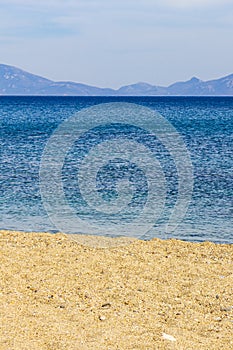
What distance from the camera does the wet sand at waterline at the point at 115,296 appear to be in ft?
25.4

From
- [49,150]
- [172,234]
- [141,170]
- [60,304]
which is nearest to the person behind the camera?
[60,304]

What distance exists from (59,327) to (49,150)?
32981 mm

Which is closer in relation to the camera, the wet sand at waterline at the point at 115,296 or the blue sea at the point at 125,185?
the wet sand at waterline at the point at 115,296

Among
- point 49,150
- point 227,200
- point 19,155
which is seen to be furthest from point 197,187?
point 49,150

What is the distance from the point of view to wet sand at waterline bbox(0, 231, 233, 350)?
7.73 metres

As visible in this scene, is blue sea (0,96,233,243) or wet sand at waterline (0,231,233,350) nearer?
wet sand at waterline (0,231,233,350)

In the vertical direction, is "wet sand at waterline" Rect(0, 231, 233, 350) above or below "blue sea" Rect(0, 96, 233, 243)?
above

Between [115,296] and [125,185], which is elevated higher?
[115,296]

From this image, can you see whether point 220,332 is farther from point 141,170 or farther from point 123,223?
point 141,170

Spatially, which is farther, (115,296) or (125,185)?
(125,185)

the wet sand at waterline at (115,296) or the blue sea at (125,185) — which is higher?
the wet sand at waterline at (115,296)

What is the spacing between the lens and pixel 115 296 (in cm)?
944

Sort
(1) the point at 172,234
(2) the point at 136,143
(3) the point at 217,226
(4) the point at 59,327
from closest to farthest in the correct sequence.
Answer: (4) the point at 59,327
(1) the point at 172,234
(3) the point at 217,226
(2) the point at 136,143

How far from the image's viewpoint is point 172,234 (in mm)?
15891
